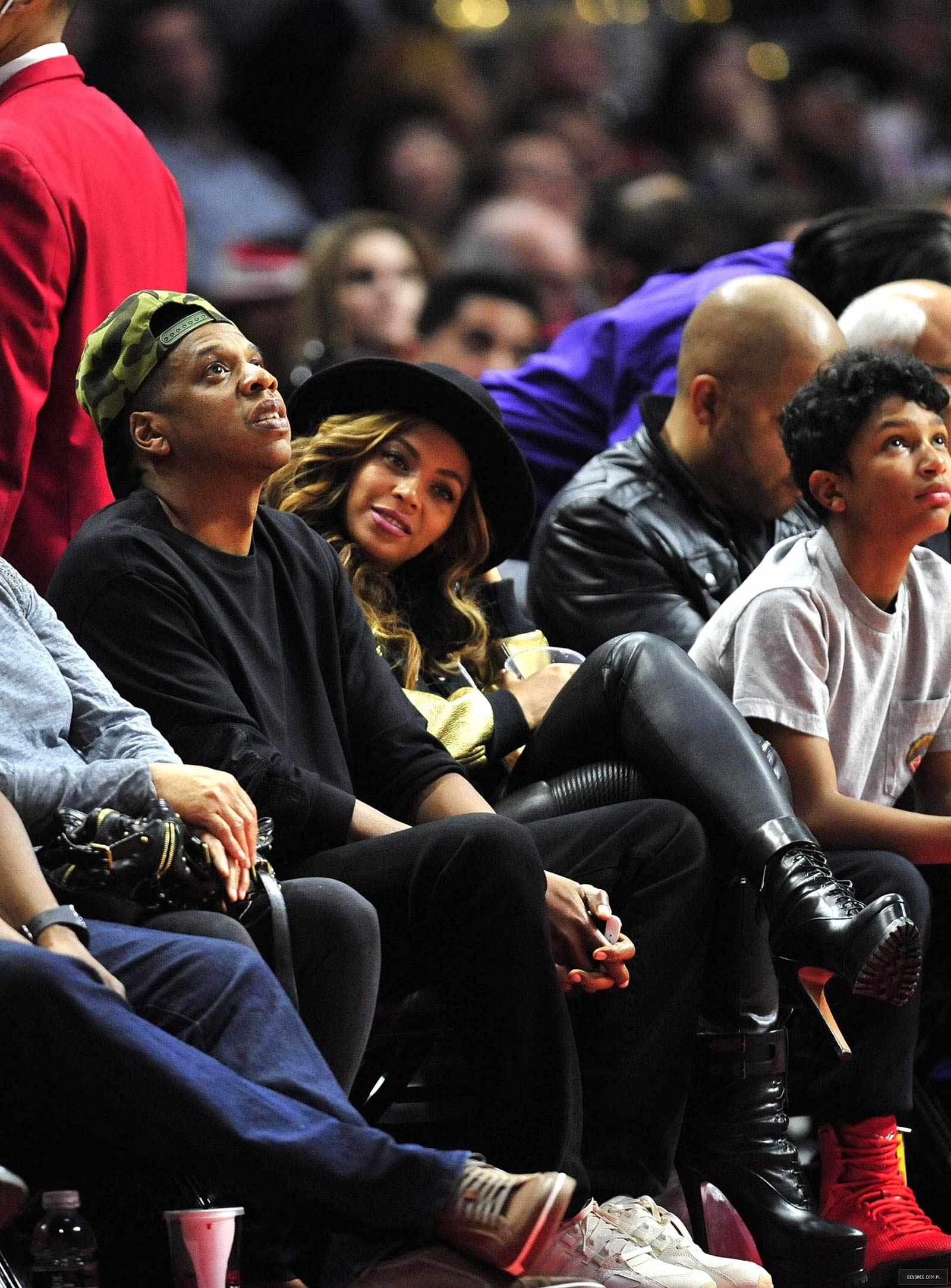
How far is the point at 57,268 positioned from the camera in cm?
316

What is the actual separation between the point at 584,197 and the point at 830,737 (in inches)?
224

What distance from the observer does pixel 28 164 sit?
3111 mm

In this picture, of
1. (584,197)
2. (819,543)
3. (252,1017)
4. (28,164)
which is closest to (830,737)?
(819,543)

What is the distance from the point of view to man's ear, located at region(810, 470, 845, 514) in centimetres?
342

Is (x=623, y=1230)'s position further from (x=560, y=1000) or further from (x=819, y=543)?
(x=819, y=543)

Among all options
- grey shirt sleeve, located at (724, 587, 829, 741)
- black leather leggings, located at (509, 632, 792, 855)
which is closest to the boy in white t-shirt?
grey shirt sleeve, located at (724, 587, 829, 741)

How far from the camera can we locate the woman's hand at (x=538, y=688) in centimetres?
338

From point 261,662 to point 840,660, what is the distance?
99 centimetres

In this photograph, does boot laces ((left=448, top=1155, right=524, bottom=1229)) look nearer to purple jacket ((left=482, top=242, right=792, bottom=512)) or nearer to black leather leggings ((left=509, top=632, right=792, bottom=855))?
black leather leggings ((left=509, top=632, right=792, bottom=855))

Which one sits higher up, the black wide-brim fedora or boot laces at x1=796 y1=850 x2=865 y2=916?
the black wide-brim fedora

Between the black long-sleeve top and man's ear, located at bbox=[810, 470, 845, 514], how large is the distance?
821 mm

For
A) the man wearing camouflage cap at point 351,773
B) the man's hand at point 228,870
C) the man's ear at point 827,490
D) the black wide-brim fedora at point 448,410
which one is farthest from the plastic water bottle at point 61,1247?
the man's ear at point 827,490

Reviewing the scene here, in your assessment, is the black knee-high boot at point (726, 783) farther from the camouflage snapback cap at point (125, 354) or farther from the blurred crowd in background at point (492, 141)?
the blurred crowd in background at point (492, 141)

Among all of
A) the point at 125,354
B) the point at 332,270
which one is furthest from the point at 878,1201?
the point at 332,270
